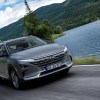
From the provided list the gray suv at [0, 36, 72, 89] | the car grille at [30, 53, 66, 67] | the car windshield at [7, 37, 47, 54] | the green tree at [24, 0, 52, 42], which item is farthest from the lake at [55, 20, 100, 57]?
the car grille at [30, 53, 66, 67]

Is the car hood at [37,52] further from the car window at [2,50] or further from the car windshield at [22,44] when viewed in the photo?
the car window at [2,50]

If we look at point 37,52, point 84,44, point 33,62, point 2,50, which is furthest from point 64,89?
point 84,44

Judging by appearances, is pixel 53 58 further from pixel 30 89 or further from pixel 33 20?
pixel 33 20

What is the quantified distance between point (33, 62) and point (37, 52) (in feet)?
1.33

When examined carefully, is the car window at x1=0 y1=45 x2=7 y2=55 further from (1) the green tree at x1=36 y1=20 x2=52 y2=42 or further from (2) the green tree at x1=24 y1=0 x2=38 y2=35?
(1) the green tree at x1=36 y1=20 x2=52 y2=42

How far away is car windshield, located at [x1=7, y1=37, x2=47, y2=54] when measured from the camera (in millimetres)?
10439

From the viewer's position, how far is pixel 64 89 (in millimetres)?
8250

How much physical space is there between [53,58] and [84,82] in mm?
1205

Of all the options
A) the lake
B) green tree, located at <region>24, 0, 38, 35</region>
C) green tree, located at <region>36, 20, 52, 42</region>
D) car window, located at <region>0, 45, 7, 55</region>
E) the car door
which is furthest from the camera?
green tree, located at <region>36, 20, 52, 42</region>

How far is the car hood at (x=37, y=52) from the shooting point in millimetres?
9133

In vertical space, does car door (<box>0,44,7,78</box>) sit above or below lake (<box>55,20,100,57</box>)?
above

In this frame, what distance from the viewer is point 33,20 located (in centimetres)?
8956

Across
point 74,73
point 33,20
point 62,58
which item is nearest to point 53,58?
point 62,58

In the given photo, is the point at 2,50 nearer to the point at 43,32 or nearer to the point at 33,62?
the point at 33,62
